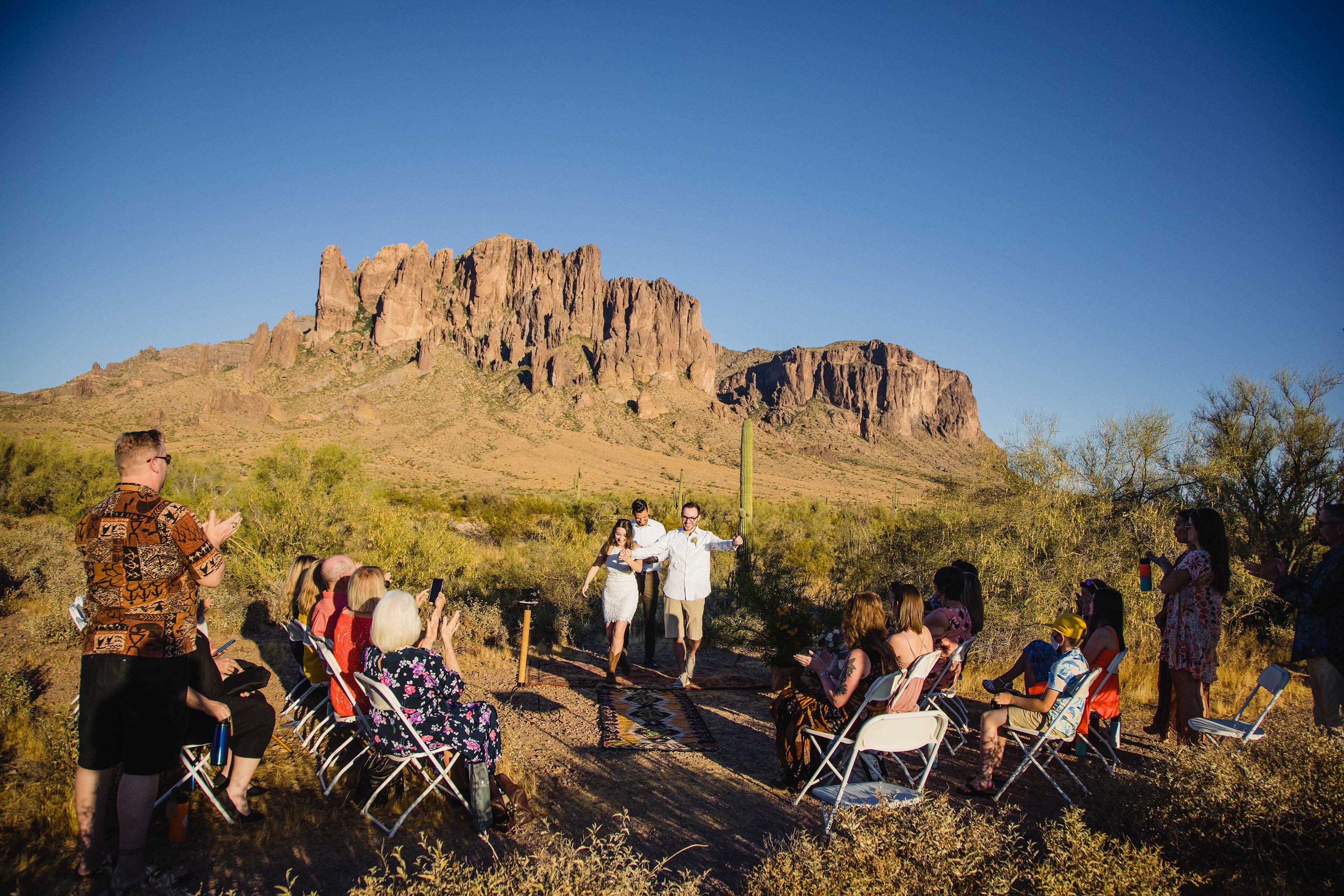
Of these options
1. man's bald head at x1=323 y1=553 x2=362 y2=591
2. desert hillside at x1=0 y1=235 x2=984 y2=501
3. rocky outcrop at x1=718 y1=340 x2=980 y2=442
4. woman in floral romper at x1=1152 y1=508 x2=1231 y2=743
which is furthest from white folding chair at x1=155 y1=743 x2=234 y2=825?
rocky outcrop at x1=718 y1=340 x2=980 y2=442

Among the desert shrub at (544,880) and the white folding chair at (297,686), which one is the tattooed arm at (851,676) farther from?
the white folding chair at (297,686)

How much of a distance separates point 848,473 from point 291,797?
66472 mm

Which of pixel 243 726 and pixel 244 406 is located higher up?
pixel 244 406

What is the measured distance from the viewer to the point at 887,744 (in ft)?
11.9

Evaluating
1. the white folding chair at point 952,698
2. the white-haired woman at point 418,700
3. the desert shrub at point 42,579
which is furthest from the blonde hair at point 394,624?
the desert shrub at point 42,579

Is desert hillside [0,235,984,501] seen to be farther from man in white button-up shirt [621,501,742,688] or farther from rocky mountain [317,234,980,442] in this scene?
man in white button-up shirt [621,501,742,688]

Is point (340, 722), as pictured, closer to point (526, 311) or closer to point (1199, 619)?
point (1199, 619)

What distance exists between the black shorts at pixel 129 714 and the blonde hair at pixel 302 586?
2.21 m

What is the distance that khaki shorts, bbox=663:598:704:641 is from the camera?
6.63m

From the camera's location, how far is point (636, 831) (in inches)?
149

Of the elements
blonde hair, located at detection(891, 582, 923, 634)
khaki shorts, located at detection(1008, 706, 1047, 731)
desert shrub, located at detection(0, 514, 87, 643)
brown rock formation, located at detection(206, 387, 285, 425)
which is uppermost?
brown rock formation, located at detection(206, 387, 285, 425)

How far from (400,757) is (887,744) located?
2.62m

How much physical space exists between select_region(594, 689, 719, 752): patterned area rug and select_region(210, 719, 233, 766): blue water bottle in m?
2.51

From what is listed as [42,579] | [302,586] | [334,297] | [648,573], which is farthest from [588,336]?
[302,586]
